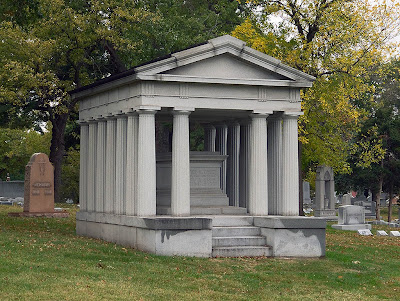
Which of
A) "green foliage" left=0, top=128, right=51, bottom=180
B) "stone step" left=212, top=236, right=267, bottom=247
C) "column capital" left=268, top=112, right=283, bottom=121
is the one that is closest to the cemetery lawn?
"stone step" left=212, top=236, right=267, bottom=247

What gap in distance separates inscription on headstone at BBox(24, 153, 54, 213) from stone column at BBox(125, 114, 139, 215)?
12.8 meters

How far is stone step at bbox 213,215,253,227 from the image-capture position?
65.7 ft

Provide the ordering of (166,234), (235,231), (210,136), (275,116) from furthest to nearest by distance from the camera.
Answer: (210,136) < (275,116) < (235,231) < (166,234)

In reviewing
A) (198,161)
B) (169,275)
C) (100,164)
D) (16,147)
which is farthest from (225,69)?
(16,147)

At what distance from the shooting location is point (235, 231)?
64.4ft

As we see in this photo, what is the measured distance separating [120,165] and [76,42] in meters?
17.2

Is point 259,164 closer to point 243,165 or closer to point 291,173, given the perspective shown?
point 291,173

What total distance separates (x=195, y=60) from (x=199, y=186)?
4.34 m

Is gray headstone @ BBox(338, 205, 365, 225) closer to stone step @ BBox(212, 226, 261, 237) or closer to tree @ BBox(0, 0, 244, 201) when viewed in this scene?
tree @ BBox(0, 0, 244, 201)

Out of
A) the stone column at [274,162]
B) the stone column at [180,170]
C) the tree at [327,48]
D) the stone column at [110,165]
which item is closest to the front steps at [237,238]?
the stone column at [180,170]

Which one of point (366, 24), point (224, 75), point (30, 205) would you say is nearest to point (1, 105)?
point (30, 205)

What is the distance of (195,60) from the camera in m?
19.4

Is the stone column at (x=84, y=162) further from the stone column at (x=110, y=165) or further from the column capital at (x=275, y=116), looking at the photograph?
the column capital at (x=275, y=116)

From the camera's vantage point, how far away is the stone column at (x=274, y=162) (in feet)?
70.5
